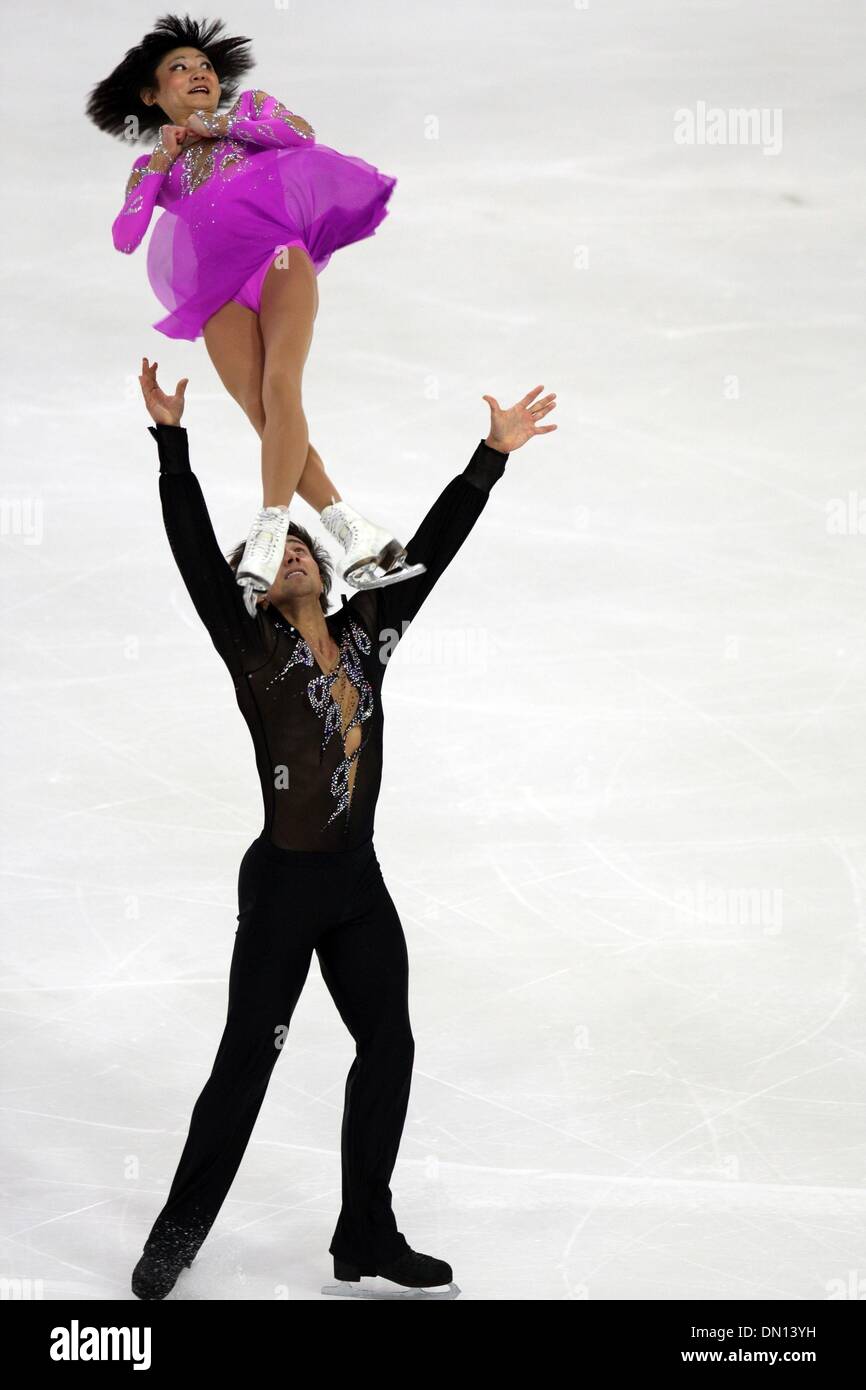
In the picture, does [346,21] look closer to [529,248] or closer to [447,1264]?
[529,248]

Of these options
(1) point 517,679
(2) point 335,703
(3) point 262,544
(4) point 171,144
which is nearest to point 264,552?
(3) point 262,544

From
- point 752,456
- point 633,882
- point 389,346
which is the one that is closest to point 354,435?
point 389,346

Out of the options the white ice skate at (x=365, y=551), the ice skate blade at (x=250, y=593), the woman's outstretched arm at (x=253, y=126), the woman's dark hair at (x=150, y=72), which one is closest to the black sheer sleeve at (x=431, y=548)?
the white ice skate at (x=365, y=551)

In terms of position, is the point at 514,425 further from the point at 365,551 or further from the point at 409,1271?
the point at 409,1271

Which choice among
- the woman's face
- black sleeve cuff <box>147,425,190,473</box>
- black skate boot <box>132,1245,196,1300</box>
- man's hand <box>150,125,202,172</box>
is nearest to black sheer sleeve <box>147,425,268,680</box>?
black sleeve cuff <box>147,425,190,473</box>

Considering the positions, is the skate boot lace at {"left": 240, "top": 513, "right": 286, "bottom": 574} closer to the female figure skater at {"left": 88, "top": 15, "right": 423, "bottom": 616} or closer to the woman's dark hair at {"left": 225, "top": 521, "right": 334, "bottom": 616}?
the female figure skater at {"left": 88, "top": 15, "right": 423, "bottom": 616}

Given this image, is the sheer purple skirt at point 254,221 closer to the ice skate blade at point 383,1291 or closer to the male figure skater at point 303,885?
the male figure skater at point 303,885

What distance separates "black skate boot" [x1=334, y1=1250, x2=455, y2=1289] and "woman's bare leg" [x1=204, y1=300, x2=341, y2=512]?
1.72 m

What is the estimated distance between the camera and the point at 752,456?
8.49 metres

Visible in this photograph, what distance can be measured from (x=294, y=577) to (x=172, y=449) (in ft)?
1.29

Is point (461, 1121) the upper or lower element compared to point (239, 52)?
lower

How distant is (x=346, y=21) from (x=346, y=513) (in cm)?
770

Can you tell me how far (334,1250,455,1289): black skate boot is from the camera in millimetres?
3943

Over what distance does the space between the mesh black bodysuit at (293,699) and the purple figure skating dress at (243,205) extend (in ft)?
1.17
